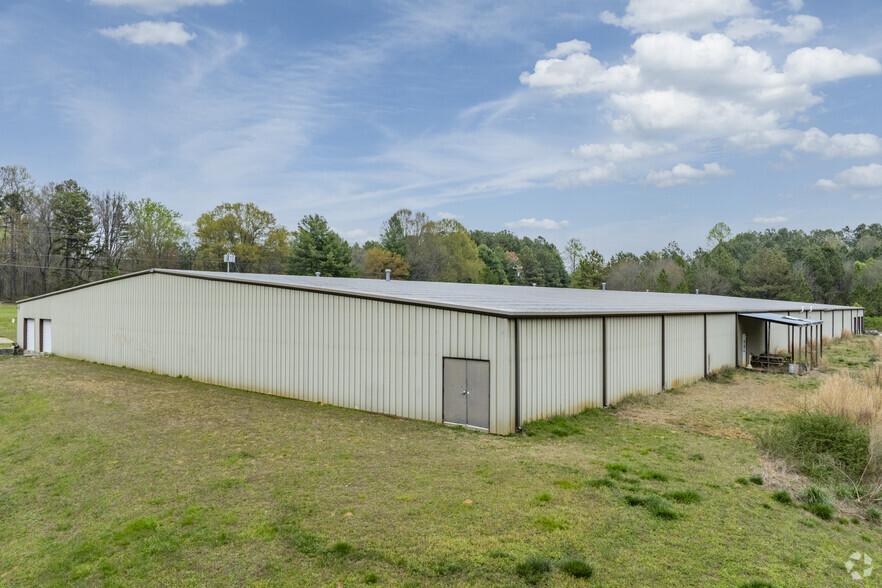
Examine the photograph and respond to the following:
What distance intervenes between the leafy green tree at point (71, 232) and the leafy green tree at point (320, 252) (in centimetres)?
2008

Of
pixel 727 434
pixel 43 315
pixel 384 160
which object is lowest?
pixel 727 434

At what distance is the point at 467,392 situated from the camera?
→ 11.4 m

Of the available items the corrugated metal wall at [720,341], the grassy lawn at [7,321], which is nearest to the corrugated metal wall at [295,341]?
the grassy lawn at [7,321]

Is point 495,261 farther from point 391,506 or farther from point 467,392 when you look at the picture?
point 391,506

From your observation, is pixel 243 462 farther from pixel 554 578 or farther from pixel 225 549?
pixel 554 578

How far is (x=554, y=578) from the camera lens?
5305 millimetres

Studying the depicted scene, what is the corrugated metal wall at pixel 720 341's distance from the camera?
818 inches

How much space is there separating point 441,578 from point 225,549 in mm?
2650

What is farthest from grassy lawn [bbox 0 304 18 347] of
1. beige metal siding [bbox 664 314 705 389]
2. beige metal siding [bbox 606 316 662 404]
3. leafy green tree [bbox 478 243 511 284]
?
leafy green tree [bbox 478 243 511 284]

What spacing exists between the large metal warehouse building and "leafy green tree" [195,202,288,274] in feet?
113

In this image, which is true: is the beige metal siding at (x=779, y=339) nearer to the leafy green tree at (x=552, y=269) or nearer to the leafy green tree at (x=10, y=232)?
the leafy green tree at (x=552, y=269)

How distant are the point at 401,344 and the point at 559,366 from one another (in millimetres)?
3853

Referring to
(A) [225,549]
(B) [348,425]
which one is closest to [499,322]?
(B) [348,425]

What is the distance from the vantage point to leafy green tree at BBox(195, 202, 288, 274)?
55938mm
